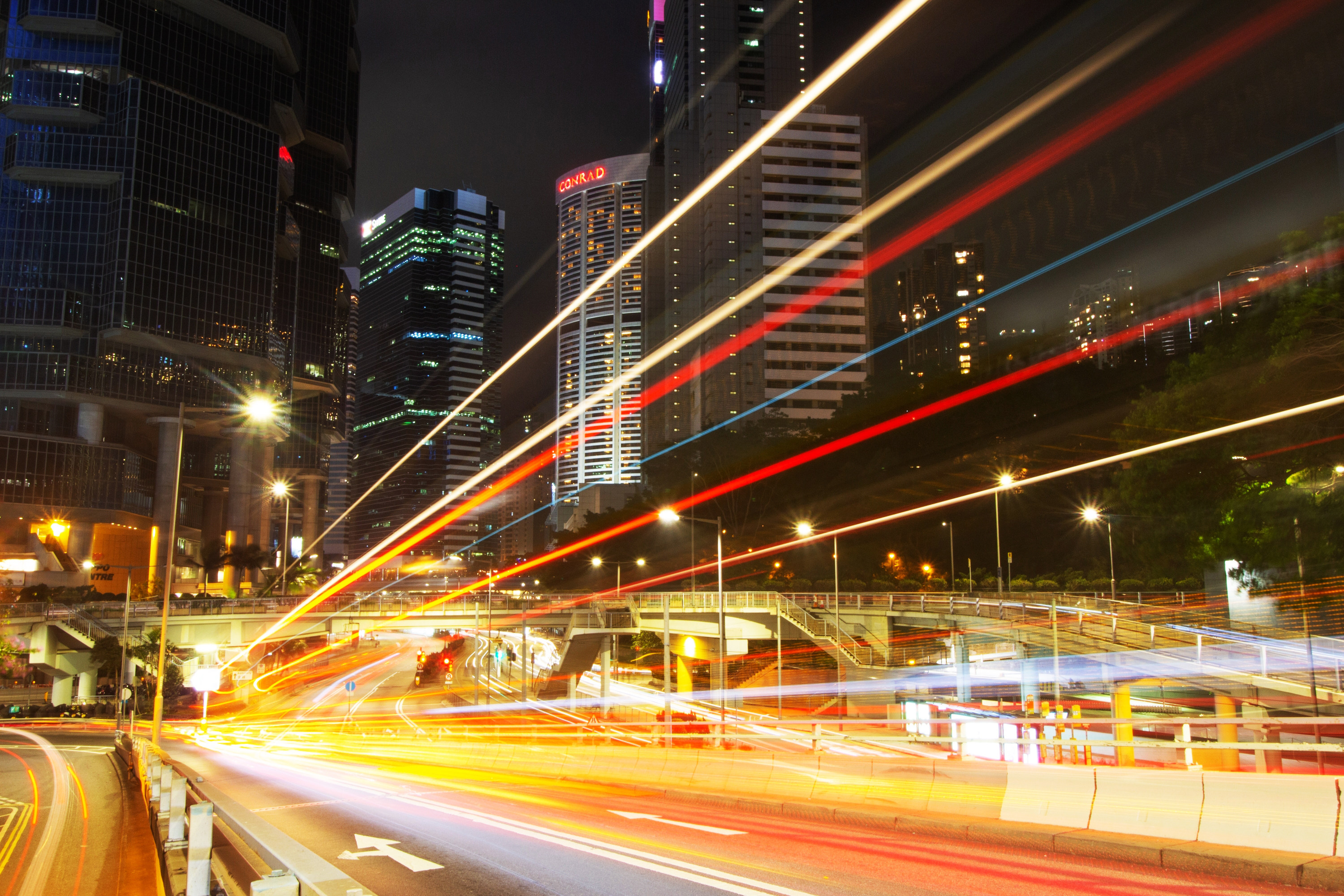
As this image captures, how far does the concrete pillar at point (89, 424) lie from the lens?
87.7 meters

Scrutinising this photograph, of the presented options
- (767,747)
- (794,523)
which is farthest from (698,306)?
(767,747)

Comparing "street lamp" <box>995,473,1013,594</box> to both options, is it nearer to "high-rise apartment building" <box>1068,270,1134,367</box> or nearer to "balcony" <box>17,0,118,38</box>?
"high-rise apartment building" <box>1068,270,1134,367</box>

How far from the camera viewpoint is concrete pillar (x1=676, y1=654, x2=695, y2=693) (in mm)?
63375

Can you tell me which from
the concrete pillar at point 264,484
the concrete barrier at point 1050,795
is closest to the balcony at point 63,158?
the concrete pillar at point 264,484

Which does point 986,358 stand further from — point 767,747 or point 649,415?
point 649,415

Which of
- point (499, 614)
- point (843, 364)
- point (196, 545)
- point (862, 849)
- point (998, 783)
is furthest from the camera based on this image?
point (843, 364)

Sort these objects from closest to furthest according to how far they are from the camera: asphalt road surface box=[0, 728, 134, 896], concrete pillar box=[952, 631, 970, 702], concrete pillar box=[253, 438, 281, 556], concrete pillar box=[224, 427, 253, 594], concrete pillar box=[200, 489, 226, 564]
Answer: asphalt road surface box=[0, 728, 134, 896], concrete pillar box=[952, 631, 970, 702], concrete pillar box=[224, 427, 253, 594], concrete pillar box=[253, 438, 281, 556], concrete pillar box=[200, 489, 226, 564]

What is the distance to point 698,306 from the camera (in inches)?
6127

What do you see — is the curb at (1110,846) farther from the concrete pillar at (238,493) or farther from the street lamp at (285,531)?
the concrete pillar at (238,493)

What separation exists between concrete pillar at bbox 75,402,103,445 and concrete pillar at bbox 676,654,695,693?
209ft

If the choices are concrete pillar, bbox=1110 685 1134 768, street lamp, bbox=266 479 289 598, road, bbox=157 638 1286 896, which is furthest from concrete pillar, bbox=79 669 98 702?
concrete pillar, bbox=1110 685 1134 768

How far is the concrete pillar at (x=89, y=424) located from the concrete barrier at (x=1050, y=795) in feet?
323

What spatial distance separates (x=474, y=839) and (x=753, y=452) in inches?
2922

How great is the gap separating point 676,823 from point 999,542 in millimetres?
46554
